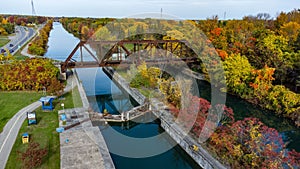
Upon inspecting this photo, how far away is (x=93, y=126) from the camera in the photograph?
15.2m

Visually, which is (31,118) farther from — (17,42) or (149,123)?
(17,42)

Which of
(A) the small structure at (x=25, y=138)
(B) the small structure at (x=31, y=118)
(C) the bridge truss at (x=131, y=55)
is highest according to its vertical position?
(C) the bridge truss at (x=131, y=55)

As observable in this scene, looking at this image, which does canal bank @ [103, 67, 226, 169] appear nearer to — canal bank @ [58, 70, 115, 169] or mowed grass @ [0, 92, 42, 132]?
canal bank @ [58, 70, 115, 169]

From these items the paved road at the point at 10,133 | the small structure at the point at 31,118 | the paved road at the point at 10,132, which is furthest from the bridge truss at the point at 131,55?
the small structure at the point at 31,118

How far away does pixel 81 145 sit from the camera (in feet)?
41.2

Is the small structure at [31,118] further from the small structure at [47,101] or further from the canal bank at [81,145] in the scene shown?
the small structure at [47,101]

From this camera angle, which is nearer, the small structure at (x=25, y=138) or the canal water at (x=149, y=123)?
the small structure at (x=25, y=138)

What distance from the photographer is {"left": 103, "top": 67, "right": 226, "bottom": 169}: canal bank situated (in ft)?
38.5

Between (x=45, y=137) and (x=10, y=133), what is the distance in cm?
204

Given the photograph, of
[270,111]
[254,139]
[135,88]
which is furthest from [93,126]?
[270,111]

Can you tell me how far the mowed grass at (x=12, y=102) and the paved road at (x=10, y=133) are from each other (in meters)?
0.37

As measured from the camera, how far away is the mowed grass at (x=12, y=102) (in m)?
15.7

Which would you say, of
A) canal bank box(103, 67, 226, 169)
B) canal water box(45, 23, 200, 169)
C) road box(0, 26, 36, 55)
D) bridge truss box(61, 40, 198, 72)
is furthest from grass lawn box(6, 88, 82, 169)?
road box(0, 26, 36, 55)

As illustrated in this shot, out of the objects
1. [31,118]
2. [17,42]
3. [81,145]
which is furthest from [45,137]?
[17,42]
